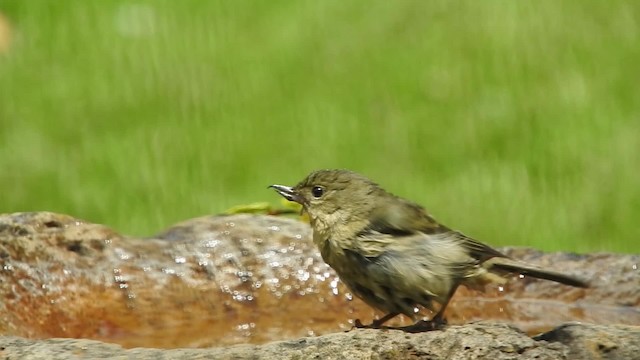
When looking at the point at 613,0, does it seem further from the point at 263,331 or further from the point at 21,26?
the point at 263,331

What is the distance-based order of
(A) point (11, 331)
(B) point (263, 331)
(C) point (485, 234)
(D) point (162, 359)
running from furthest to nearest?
(C) point (485, 234) → (B) point (263, 331) → (A) point (11, 331) → (D) point (162, 359)

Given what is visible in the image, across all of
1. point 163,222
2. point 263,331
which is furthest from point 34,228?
point 163,222

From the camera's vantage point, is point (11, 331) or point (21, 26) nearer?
point (11, 331)

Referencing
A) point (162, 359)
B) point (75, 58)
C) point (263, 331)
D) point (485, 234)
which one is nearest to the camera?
point (162, 359)

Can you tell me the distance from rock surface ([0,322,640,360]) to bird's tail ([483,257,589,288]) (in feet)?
3.23

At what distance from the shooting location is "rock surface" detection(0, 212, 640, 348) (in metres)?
5.01

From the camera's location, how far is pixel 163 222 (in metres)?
7.82

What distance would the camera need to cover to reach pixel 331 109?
8.74 m

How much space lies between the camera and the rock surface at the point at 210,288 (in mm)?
5012

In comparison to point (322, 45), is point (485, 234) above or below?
below

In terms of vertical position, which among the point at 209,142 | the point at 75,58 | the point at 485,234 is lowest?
the point at 485,234

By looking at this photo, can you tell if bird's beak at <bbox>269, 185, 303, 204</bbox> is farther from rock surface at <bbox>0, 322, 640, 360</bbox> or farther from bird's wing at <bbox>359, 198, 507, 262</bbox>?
rock surface at <bbox>0, 322, 640, 360</bbox>

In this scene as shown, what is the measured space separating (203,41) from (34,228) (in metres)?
4.58

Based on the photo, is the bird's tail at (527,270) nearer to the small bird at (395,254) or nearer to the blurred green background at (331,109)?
the small bird at (395,254)
